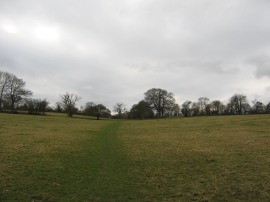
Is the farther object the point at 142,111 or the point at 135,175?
the point at 142,111

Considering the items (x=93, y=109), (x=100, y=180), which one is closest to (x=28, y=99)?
(x=93, y=109)

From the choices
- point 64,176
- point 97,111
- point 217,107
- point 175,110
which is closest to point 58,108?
point 97,111

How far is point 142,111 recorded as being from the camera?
462 feet

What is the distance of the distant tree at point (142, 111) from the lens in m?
141

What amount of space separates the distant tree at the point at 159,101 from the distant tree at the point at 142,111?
12.4 ft

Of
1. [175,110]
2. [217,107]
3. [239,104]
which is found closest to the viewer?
[239,104]

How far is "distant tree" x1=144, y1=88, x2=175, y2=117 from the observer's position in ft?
478

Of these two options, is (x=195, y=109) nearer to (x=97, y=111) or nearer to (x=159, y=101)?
(x=159, y=101)

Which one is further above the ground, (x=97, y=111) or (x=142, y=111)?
(x=142, y=111)

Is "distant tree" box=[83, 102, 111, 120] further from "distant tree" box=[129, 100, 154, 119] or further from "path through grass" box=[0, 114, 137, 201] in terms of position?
"path through grass" box=[0, 114, 137, 201]

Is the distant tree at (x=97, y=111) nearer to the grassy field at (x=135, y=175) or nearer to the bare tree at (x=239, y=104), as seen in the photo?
the bare tree at (x=239, y=104)

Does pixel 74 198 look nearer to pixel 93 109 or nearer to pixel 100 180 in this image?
pixel 100 180

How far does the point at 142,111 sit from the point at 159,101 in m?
11.3

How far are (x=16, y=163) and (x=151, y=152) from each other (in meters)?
9.85
